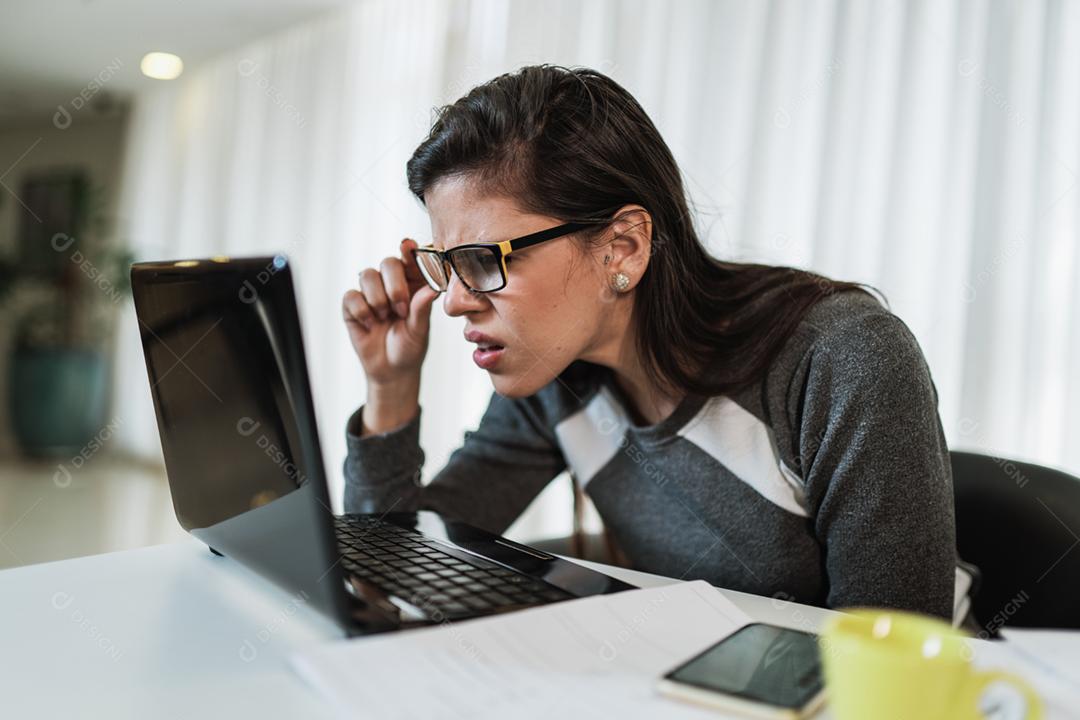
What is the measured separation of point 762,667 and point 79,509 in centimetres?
384

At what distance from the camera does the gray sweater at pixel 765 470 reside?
0.94m

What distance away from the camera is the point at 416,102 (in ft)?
11.4

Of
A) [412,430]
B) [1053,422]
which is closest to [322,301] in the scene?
[412,430]

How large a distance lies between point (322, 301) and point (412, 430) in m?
2.70

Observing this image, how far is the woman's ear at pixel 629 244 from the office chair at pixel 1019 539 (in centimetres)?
51

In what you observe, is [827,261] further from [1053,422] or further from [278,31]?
[278,31]

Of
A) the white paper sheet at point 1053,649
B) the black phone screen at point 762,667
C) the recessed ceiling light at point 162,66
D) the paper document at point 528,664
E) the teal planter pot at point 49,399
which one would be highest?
the recessed ceiling light at point 162,66

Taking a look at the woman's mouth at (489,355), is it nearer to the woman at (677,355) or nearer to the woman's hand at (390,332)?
the woman at (677,355)

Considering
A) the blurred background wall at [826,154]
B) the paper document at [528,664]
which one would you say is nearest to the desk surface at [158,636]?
the paper document at [528,664]

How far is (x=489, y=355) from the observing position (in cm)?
110

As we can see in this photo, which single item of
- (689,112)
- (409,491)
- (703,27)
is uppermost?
(703,27)

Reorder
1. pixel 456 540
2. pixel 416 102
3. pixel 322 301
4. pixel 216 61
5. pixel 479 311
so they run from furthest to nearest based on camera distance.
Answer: pixel 216 61 → pixel 322 301 → pixel 416 102 → pixel 479 311 → pixel 456 540

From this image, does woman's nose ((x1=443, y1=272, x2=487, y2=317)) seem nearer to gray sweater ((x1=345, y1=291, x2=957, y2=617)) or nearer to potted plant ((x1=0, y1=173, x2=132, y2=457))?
gray sweater ((x1=345, y1=291, x2=957, y2=617))

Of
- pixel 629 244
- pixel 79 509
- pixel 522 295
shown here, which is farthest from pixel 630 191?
pixel 79 509
